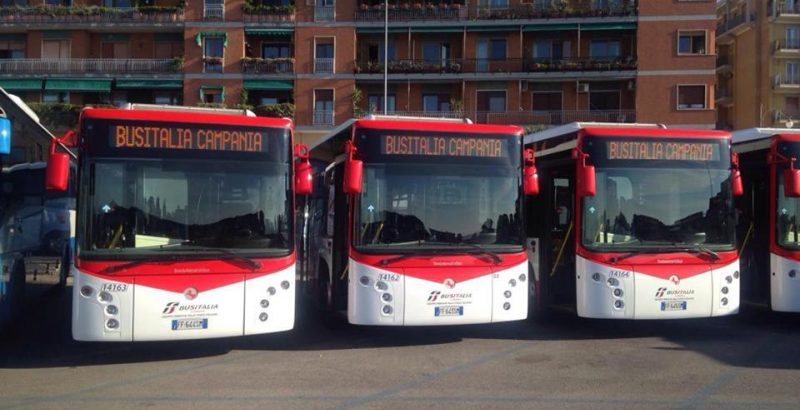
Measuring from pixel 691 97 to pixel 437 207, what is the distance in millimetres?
34866

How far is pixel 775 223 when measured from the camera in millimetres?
11086

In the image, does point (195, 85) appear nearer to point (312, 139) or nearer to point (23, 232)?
point (312, 139)

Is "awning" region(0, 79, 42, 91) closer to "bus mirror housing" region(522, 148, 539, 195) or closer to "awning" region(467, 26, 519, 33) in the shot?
"awning" region(467, 26, 519, 33)

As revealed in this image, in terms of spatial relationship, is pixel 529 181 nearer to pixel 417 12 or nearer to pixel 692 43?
pixel 417 12

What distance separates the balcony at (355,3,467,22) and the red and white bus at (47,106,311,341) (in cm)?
3413

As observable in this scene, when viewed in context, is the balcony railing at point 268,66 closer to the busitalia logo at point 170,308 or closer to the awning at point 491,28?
the awning at point 491,28

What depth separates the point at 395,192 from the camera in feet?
31.8

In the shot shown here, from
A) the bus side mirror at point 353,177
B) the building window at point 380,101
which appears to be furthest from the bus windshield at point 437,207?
the building window at point 380,101

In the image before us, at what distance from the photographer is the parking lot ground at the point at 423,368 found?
7184mm

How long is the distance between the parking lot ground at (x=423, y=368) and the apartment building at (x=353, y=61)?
3064 centimetres

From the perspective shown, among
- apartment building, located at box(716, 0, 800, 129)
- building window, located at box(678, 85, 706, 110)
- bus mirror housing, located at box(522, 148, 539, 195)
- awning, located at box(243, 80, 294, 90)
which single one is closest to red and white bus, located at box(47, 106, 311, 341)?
bus mirror housing, located at box(522, 148, 539, 195)

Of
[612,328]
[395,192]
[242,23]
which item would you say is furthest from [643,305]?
[242,23]

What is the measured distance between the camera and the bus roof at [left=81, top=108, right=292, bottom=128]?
28.3 feet

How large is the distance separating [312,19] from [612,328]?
3374 centimetres
